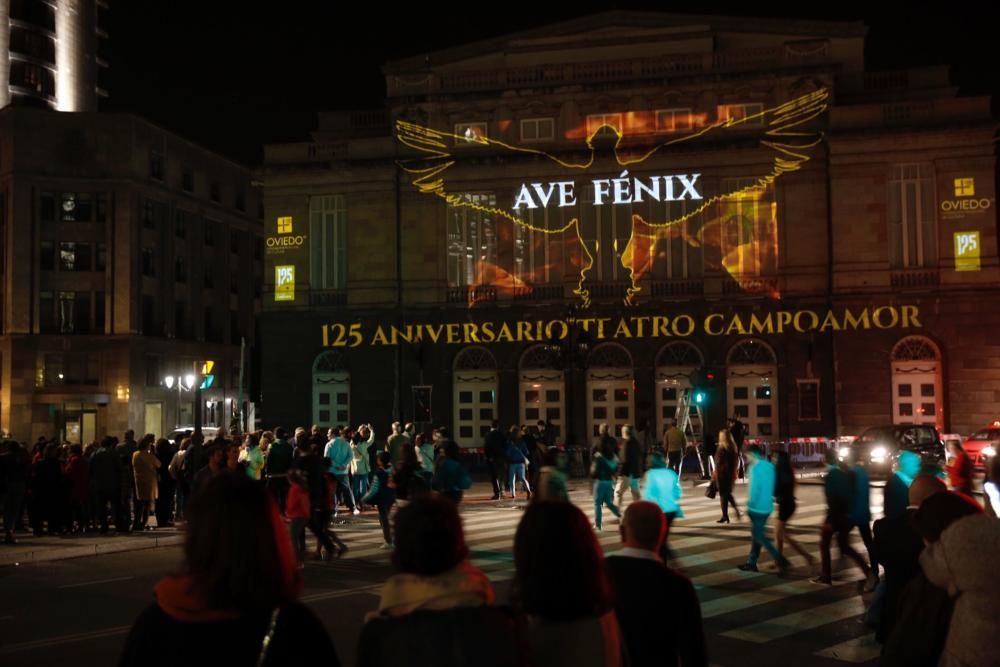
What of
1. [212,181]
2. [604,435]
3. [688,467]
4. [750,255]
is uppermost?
[212,181]

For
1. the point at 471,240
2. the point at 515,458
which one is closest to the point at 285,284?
the point at 471,240

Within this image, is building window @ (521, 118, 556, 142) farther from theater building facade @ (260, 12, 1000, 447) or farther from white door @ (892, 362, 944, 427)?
white door @ (892, 362, 944, 427)

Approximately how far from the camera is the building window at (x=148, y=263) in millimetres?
58531

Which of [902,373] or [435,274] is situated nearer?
[902,373]

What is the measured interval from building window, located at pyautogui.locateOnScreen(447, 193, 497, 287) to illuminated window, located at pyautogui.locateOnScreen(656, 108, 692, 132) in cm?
725

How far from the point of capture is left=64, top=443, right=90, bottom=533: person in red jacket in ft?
61.5

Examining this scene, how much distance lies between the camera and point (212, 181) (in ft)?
218

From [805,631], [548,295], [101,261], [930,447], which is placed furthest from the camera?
[101,261]

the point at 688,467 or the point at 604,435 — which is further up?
the point at 604,435

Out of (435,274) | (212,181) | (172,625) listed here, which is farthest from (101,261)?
(172,625)

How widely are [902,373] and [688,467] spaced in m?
9.91

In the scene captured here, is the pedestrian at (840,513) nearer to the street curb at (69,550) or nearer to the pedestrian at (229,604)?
the pedestrian at (229,604)

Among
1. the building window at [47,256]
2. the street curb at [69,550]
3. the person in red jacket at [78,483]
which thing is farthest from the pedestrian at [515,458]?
the building window at [47,256]

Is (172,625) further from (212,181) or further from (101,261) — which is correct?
(212,181)
